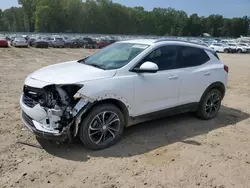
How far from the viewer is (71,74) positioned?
4.12 meters

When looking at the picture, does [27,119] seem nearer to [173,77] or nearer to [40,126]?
[40,126]

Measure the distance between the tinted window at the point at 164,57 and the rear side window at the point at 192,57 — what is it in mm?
194

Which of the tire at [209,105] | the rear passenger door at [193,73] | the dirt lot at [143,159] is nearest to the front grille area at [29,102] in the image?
the dirt lot at [143,159]

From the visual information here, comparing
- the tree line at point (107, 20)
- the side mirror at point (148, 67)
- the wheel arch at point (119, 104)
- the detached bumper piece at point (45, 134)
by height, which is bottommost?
the detached bumper piece at point (45, 134)

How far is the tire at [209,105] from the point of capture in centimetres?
564

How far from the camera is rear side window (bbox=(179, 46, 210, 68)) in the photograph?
17.2 ft

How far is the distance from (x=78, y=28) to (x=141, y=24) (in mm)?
35083

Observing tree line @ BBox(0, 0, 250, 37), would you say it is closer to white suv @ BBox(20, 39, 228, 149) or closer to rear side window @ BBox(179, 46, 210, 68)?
rear side window @ BBox(179, 46, 210, 68)

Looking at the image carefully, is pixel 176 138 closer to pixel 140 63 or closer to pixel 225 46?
pixel 140 63

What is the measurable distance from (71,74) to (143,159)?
1.67 metres

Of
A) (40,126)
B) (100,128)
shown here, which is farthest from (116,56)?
(40,126)

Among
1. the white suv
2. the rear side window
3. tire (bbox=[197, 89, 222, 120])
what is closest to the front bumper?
the white suv

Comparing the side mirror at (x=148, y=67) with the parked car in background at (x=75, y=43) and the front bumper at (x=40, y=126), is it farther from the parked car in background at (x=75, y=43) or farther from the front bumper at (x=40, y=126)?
the parked car in background at (x=75, y=43)

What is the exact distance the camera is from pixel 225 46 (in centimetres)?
4316
